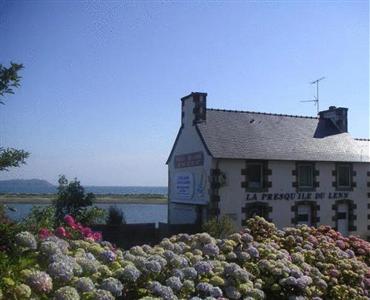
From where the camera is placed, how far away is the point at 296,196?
22.2 meters

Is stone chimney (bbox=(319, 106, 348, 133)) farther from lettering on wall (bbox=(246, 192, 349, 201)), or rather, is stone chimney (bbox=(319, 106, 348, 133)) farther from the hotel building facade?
lettering on wall (bbox=(246, 192, 349, 201))

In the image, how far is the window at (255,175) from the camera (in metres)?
21.1

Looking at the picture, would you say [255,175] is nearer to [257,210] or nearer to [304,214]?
[257,210]

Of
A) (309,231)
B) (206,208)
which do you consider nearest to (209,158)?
(206,208)

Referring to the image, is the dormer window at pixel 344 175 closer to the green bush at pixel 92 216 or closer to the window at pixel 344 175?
the window at pixel 344 175

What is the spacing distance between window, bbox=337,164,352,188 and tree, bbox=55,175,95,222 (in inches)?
501

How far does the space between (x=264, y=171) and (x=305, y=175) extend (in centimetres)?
264

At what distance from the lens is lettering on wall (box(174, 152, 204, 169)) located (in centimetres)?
2119

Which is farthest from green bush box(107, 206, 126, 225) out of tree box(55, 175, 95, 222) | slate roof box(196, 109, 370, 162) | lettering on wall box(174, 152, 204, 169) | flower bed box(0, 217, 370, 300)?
flower bed box(0, 217, 370, 300)

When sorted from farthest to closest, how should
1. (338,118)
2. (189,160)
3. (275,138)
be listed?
(338,118) < (275,138) < (189,160)

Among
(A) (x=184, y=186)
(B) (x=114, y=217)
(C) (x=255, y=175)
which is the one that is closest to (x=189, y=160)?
(A) (x=184, y=186)

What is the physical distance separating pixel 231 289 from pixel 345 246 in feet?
15.2

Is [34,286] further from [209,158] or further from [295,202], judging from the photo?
[295,202]

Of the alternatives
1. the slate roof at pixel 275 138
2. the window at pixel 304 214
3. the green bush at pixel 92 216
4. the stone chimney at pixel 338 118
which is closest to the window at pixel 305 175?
the slate roof at pixel 275 138
